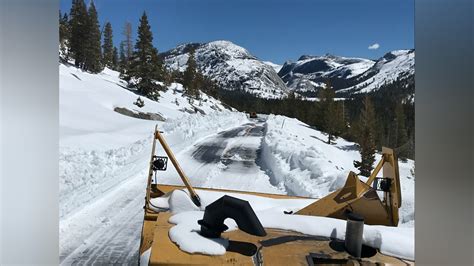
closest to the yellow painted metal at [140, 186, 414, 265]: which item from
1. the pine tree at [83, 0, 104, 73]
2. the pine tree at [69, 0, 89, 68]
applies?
the pine tree at [69, 0, 89, 68]

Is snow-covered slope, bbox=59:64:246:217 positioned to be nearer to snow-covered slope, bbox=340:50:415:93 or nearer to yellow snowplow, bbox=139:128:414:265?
yellow snowplow, bbox=139:128:414:265

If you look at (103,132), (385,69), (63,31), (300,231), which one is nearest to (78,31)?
(103,132)

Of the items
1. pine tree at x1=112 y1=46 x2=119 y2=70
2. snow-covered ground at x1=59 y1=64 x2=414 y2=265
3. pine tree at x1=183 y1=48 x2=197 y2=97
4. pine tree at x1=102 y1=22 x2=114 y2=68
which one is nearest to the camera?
snow-covered ground at x1=59 y1=64 x2=414 y2=265

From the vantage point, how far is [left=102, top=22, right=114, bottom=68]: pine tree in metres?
35.3

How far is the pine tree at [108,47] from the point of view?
1390 inches

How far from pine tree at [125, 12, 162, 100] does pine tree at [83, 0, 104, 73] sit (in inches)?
172

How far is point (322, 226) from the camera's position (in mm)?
1526

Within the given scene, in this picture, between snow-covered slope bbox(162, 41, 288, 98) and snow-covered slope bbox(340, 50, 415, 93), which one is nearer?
snow-covered slope bbox(162, 41, 288, 98)

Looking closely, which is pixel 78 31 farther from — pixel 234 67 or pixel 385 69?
pixel 385 69

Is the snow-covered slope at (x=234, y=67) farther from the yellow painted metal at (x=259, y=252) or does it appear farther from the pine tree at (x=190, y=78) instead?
the yellow painted metal at (x=259, y=252)

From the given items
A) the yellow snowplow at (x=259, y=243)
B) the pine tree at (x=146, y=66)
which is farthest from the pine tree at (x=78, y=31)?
the yellow snowplow at (x=259, y=243)
